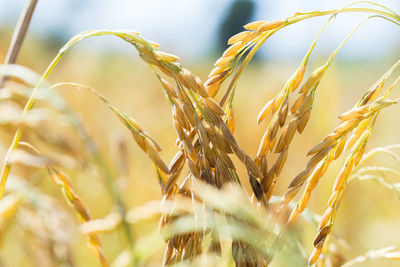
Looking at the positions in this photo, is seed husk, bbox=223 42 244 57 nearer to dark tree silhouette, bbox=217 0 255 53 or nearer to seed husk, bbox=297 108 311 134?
seed husk, bbox=297 108 311 134

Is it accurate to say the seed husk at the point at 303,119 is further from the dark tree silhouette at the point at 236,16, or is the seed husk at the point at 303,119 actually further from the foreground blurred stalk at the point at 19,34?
the dark tree silhouette at the point at 236,16

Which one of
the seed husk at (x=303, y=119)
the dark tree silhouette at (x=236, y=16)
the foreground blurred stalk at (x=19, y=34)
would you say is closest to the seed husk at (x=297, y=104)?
the seed husk at (x=303, y=119)

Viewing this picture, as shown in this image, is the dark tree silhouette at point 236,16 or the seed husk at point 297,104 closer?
the seed husk at point 297,104

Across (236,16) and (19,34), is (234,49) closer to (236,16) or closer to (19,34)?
(19,34)

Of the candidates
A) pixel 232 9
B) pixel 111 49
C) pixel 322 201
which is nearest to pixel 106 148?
pixel 322 201

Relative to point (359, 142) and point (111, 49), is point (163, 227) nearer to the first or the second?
point (359, 142)

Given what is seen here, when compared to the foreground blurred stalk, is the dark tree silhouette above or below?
below

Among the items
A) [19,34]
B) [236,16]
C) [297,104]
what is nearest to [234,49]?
[297,104]

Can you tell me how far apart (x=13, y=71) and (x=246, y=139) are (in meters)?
1.59

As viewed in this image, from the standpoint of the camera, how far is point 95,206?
151 cm

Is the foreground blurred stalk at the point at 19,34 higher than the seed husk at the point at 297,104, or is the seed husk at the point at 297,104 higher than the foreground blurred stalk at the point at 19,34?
the foreground blurred stalk at the point at 19,34

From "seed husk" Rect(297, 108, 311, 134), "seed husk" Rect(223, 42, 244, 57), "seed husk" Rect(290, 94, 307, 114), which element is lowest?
"seed husk" Rect(297, 108, 311, 134)

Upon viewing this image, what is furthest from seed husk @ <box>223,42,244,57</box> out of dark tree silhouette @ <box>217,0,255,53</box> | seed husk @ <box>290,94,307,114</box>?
dark tree silhouette @ <box>217,0,255,53</box>

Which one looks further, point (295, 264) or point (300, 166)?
point (300, 166)
